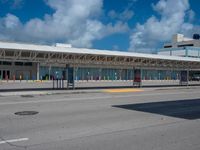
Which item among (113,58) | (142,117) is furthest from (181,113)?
(113,58)

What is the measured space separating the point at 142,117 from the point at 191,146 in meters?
4.81

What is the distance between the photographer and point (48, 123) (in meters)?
10.9

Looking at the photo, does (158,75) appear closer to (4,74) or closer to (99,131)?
(4,74)

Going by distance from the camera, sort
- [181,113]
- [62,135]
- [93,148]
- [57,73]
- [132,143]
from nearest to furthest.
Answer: [93,148] → [132,143] → [62,135] → [181,113] → [57,73]

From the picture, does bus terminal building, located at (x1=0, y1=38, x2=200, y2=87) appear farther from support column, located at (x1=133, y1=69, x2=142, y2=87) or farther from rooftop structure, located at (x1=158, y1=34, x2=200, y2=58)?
rooftop structure, located at (x1=158, y1=34, x2=200, y2=58)

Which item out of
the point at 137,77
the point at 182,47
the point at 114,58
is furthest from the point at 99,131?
the point at 182,47

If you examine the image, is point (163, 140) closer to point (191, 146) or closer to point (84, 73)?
point (191, 146)

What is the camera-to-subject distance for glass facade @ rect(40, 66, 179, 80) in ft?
204

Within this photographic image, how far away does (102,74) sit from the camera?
69.3 meters

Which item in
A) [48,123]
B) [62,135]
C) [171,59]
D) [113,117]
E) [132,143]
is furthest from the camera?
[171,59]

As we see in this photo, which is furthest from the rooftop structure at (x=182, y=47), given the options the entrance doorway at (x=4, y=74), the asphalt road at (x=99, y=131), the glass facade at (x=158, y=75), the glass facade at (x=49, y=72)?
the asphalt road at (x=99, y=131)

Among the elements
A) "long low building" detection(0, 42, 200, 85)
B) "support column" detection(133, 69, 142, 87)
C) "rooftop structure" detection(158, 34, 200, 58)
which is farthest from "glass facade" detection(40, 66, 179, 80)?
"rooftop structure" detection(158, 34, 200, 58)

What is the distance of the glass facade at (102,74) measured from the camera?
204 ft

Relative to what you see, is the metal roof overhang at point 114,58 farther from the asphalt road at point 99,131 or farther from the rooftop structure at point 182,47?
the rooftop structure at point 182,47
